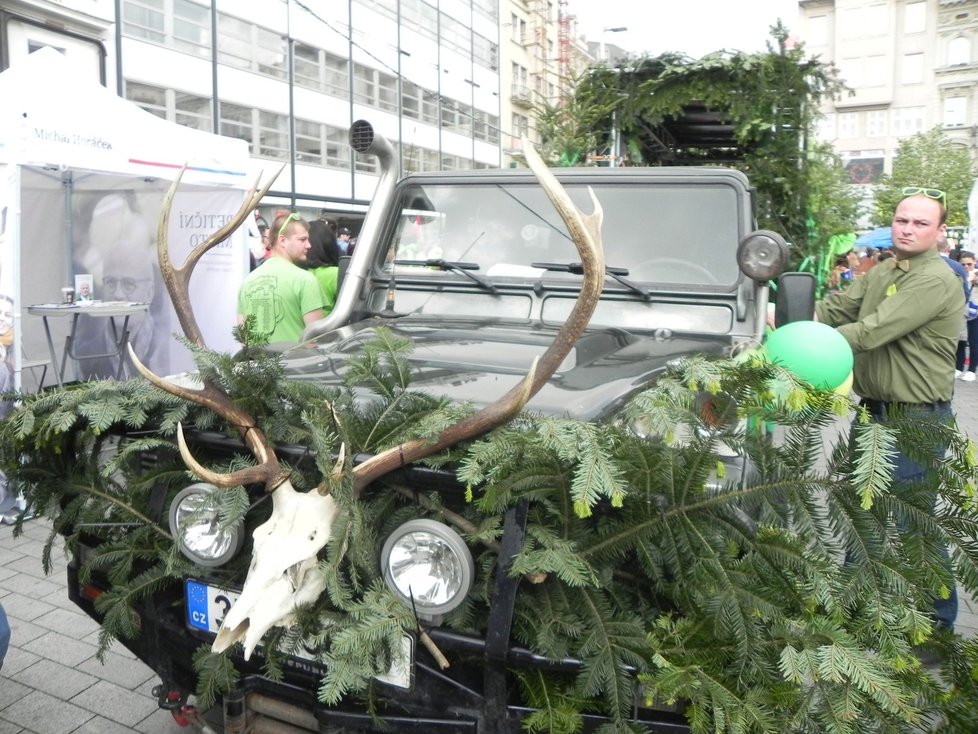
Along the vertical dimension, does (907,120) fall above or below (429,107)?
above

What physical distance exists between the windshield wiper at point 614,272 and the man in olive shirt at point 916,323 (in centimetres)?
93

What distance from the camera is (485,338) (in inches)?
113

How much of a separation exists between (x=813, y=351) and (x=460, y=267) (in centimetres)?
142

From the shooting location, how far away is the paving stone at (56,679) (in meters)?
3.26

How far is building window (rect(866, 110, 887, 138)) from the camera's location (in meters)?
62.4

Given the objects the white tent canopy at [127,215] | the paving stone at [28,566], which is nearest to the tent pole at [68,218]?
the white tent canopy at [127,215]

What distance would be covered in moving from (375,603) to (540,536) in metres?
0.38

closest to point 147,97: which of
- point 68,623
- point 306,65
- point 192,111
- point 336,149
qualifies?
point 192,111

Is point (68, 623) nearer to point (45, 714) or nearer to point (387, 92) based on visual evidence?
point (45, 714)

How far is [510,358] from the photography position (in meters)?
2.54

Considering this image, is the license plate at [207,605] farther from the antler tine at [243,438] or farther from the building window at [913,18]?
the building window at [913,18]

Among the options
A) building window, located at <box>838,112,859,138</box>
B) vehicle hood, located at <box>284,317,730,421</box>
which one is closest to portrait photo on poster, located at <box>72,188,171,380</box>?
vehicle hood, located at <box>284,317,730,421</box>

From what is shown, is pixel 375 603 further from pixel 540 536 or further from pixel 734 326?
pixel 734 326

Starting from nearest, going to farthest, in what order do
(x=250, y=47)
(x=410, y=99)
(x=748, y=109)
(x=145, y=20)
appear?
(x=748, y=109), (x=145, y=20), (x=250, y=47), (x=410, y=99)
